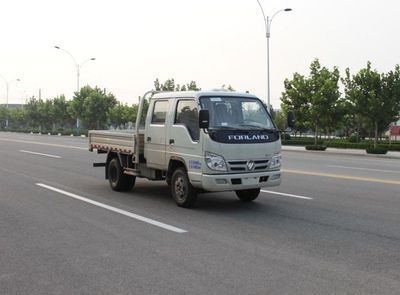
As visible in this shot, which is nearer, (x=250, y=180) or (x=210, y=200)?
(x=250, y=180)

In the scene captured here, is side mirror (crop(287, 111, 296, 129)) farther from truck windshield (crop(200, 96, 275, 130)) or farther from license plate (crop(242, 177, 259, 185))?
license plate (crop(242, 177, 259, 185))

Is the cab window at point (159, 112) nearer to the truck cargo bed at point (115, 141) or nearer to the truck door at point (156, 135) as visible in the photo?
the truck door at point (156, 135)

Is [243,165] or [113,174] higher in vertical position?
[243,165]

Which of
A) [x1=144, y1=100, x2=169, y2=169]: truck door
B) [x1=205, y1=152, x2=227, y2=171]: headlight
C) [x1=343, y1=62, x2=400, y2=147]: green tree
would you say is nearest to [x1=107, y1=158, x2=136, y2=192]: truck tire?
[x1=144, y1=100, x2=169, y2=169]: truck door

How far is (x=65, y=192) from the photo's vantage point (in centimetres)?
1158

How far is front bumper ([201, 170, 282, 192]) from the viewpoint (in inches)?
348

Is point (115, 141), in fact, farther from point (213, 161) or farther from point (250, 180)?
point (250, 180)

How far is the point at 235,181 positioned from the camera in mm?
9000

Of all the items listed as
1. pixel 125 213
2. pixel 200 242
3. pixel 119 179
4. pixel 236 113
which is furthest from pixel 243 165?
pixel 119 179

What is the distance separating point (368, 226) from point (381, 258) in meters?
1.89

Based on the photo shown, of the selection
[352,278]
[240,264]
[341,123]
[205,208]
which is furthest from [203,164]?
[341,123]

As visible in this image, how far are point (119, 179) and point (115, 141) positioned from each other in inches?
34.5

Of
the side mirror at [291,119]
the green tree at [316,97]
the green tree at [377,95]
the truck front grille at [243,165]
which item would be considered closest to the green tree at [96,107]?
the green tree at [316,97]

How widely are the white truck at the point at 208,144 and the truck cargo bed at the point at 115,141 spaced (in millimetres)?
172
